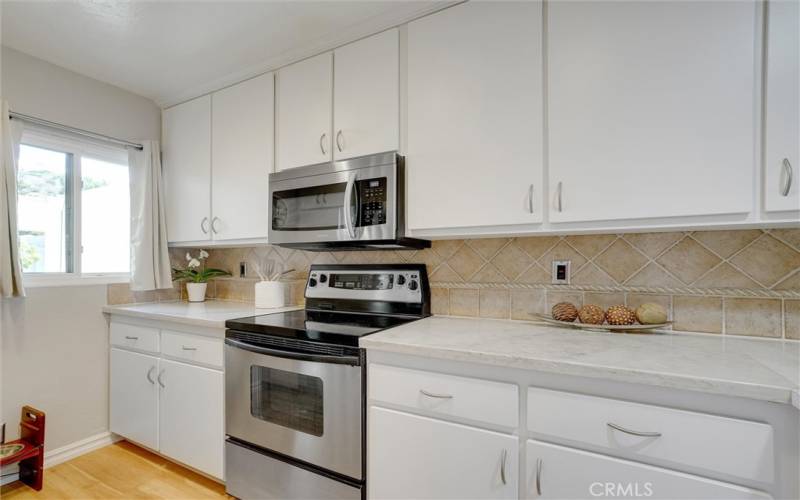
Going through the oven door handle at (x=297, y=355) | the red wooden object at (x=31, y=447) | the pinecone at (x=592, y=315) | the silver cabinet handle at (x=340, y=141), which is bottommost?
the red wooden object at (x=31, y=447)

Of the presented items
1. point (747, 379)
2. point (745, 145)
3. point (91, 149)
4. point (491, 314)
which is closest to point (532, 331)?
point (491, 314)

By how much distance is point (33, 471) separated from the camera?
1858 mm

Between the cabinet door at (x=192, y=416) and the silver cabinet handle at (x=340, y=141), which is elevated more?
the silver cabinet handle at (x=340, y=141)

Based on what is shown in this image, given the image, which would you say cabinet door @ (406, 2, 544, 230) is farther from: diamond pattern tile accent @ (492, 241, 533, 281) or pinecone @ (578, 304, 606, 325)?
pinecone @ (578, 304, 606, 325)

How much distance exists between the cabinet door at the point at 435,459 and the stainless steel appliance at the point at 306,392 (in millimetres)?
82

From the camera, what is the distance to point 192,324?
1859 millimetres

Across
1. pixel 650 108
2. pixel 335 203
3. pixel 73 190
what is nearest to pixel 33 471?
pixel 73 190

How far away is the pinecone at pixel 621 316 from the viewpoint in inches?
54.6

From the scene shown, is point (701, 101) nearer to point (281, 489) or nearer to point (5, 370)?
point (281, 489)

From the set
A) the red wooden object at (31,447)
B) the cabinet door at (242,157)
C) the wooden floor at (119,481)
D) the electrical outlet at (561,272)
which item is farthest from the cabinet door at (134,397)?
the electrical outlet at (561,272)

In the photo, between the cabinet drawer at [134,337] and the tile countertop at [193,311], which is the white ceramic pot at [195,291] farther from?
Answer: the cabinet drawer at [134,337]

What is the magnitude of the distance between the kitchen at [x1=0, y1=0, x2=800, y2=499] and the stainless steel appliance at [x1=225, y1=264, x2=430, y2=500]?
0.04ft

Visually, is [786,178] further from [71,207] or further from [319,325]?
[71,207]

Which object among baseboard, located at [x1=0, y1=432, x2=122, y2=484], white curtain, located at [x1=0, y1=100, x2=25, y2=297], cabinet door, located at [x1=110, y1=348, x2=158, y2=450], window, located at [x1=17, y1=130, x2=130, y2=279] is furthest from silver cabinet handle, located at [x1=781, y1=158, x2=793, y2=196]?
baseboard, located at [x1=0, y1=432, x2=122, y2=484]
